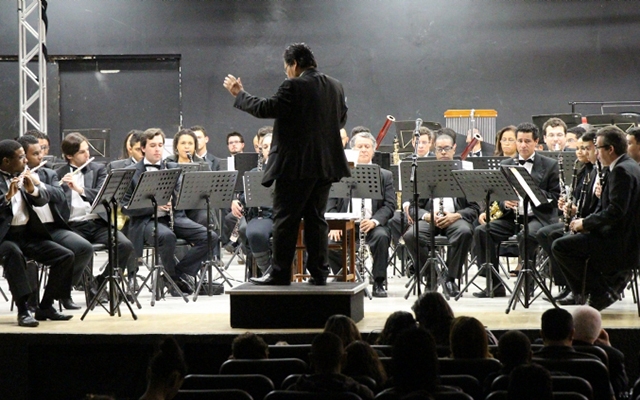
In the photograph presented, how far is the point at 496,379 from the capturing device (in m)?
3.62

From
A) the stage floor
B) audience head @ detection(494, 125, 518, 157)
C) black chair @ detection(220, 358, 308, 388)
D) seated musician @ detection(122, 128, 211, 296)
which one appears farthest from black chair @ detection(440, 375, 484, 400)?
audience head @ detection(494, 125, 518, 157)

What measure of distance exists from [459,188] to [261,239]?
6.15ft

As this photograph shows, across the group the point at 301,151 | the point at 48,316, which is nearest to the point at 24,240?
the point at 48,316

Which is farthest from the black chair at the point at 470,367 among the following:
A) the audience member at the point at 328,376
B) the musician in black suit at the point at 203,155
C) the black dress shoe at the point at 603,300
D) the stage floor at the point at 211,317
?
the musician in black suit at the point at 203,155

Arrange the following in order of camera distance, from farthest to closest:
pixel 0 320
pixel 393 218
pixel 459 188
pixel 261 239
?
1. pixel 393 218
2. pixel 261 239
3. pixel 459 188
4. pixel 0 320

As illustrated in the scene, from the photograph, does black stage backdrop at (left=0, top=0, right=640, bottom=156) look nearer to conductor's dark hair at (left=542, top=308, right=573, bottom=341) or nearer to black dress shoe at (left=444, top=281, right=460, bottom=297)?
black dress shoe at (left=444, top=281, right=460, bottom=297)

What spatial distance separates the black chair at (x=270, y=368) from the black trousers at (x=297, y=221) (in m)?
1.69

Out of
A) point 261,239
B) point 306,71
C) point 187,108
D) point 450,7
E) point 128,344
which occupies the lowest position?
point 128,344

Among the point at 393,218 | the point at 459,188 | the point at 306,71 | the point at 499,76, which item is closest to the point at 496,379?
the point at 306,71

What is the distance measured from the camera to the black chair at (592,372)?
3775 millimetres

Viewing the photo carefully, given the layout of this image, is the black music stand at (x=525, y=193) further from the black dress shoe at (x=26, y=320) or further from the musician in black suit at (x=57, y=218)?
the black dress shoe at (x=26, y=320)

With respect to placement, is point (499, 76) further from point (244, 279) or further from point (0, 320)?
point (0, 320)

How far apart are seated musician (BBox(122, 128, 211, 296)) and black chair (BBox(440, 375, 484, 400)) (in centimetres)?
444

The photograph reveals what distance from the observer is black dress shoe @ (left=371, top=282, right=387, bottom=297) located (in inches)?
301
